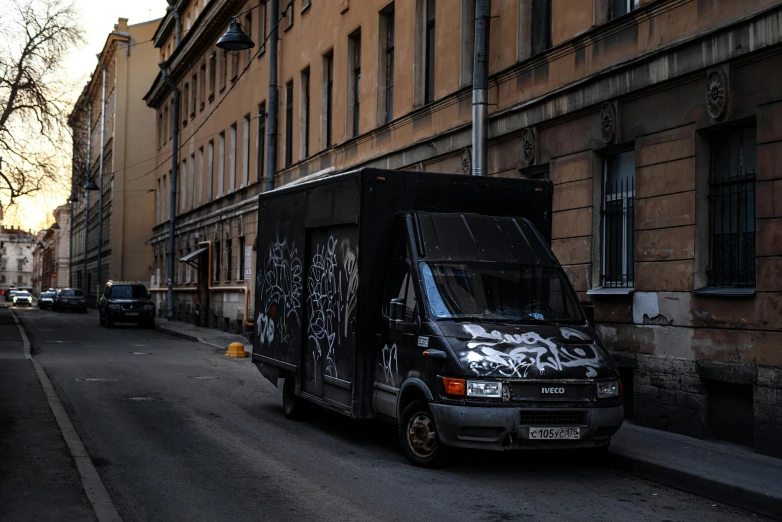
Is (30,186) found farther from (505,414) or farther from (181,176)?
(505,414)

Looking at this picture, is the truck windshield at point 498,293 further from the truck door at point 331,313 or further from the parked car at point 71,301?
the parked car at point 71,301

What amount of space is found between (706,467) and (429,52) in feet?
41.6

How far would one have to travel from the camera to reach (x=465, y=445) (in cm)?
879

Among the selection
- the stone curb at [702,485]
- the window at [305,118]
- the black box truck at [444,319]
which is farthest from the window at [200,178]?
the stone curb at [702,485]

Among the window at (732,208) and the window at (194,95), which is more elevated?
the window at (194,95)

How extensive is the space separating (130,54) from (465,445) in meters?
62.1

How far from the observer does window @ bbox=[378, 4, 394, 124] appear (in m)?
22.2

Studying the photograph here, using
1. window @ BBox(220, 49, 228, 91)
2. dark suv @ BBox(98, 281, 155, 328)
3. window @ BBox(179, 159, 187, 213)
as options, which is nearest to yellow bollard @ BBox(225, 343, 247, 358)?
dark suv @ BBox(98, 281, 155, 328)

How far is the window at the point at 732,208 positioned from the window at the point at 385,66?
11.6m

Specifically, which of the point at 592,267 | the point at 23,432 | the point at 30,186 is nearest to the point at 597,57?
the point at 592,267

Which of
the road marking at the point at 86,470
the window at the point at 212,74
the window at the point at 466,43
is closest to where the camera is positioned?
the road marking at the point at 86,470

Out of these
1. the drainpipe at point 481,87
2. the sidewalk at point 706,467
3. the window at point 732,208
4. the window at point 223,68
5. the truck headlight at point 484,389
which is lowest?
the sidewalk at point 706,467

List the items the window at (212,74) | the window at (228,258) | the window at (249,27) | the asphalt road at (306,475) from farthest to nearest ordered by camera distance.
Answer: the window at (212,74) < the window at (228,258) < the window at (249,27) < the asphalt road at (306,475)

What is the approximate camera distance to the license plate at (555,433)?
28.5 feet
